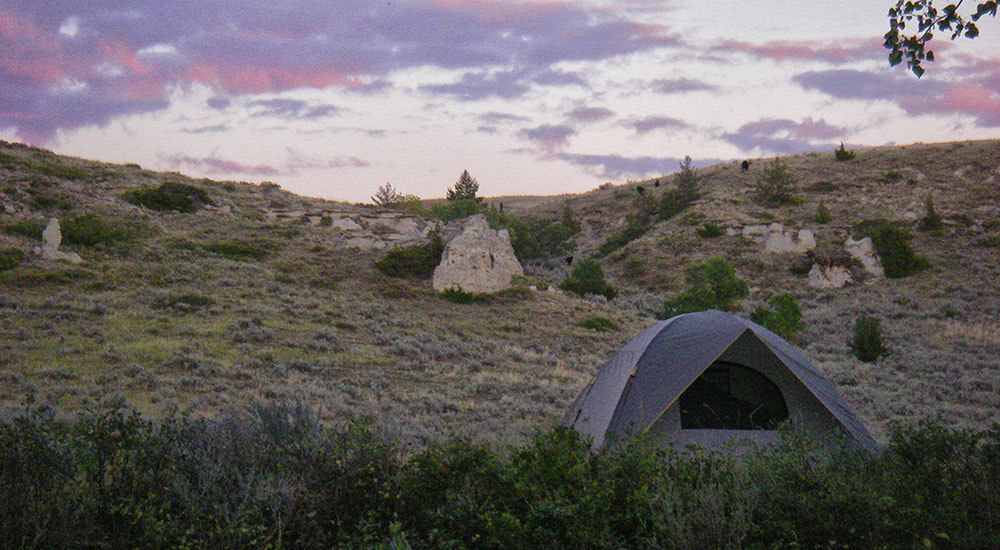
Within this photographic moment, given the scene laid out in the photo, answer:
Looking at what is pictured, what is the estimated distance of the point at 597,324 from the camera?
26234mm

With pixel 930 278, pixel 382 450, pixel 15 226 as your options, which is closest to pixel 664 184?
pixel 930 278

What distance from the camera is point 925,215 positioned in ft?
147

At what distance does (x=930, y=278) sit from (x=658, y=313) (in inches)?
647

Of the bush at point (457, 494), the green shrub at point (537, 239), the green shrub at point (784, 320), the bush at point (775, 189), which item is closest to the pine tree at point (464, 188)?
the green shrub at point (537, 239)

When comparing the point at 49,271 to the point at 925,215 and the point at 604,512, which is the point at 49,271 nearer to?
the point at 604,512

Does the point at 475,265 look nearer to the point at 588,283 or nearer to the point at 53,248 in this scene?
the point at 588,283

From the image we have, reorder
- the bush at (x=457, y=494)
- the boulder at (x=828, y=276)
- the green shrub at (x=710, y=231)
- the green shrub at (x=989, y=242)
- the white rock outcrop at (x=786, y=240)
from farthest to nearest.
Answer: the green shrub at (x=710, y=231), the white rock outcrop at (x=786, y=240), the green shrub at (x=989, y=242), the boulder at (x=828, y=276), the bush at (x=457, y=494)

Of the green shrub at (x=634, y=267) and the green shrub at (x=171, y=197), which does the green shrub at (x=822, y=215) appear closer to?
the green shrub at (x=634, y=267)

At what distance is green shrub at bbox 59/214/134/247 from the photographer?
27.2 metres

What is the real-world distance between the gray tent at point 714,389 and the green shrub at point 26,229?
88.8ft

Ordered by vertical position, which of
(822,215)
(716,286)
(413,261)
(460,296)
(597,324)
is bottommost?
(597,324)

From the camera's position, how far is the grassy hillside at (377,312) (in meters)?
13.8

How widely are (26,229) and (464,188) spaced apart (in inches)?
1527

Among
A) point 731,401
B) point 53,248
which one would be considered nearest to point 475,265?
point 53,248
